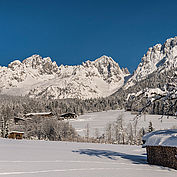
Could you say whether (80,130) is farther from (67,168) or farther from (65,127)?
(67,168)

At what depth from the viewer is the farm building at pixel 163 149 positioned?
45.6ft

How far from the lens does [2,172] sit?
30.6ft

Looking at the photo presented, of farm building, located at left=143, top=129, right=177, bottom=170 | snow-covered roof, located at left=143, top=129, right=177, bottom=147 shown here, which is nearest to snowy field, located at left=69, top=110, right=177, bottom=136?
farm building, located at left=143, top=129, right=177, bottom=170

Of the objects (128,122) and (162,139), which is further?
(128,122)

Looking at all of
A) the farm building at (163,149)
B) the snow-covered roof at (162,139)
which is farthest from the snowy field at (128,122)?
the snow-covered roof at (162,139)

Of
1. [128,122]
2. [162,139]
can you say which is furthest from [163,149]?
[128,122]

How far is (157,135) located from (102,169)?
510 centimetres

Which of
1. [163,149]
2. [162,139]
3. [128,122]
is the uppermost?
[128,122]

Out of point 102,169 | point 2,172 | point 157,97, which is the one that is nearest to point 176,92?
point 157,97

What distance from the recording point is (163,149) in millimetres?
14828

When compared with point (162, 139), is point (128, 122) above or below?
above

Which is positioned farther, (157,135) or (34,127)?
(34,127)

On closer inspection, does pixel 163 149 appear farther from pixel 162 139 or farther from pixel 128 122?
pixel 128 122

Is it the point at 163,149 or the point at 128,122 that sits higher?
the point at 128,122
